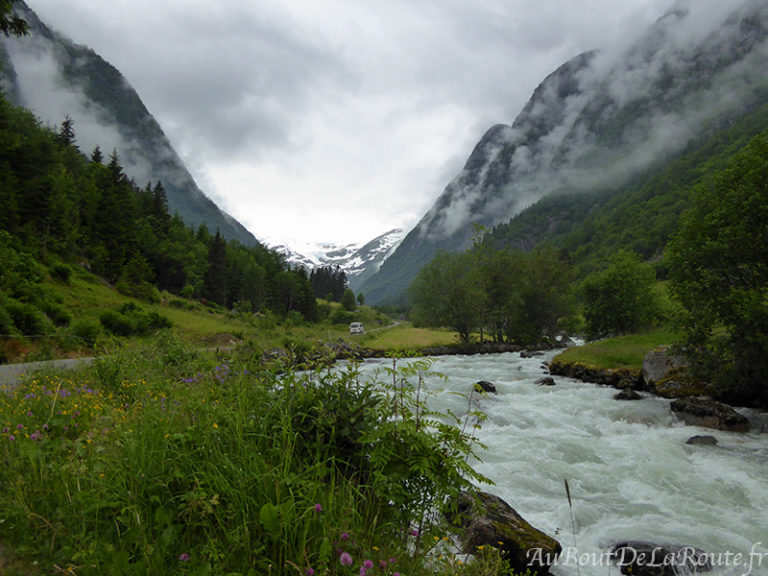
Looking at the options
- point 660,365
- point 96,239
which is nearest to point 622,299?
point 660,365

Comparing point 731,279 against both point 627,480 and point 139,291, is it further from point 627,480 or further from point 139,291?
point 139,291

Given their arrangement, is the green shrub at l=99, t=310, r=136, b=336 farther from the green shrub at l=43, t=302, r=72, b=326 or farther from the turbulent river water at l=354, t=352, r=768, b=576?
the turbulent river water at l=354, t=352, r=768, b=576

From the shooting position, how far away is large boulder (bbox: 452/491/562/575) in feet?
15.8

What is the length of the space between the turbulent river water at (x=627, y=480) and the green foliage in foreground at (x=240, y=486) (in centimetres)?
127

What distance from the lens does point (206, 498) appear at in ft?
9.84

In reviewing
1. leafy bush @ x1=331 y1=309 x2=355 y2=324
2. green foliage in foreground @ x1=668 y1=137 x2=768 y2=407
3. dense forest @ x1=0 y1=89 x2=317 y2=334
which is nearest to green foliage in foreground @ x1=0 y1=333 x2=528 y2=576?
green foliage in foreground @ x1=668 y1=137 x2=768 y2=407

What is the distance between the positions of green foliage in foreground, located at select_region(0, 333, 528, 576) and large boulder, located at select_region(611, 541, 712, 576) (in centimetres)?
339

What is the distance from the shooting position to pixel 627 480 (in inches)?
345

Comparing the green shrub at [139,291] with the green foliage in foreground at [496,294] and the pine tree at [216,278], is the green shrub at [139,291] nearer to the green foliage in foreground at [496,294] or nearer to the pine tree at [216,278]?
the pine tree at [216,278]

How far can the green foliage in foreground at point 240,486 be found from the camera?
2.71m

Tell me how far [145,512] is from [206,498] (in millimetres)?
547

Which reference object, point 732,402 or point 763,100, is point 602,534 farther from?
point 763,100

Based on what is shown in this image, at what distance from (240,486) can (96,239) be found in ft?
200

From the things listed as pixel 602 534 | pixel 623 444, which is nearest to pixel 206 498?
pixel 602 534
